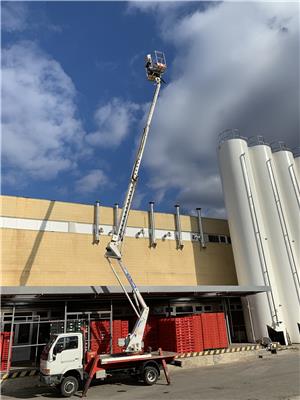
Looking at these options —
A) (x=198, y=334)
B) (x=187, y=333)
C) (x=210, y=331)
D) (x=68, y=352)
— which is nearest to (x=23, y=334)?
(x=187, y=333)

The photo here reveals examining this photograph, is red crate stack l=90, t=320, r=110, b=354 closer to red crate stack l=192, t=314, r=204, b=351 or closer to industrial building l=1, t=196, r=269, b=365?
industrial building l=1, t=196, r=269, b=365

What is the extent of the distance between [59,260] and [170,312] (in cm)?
951

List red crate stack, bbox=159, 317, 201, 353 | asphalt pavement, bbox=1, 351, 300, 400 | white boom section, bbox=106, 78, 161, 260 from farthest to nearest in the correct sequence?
red crate stack, bbox=159, 317, 201, 353 < white boom section, bbox=106, 78, 161, 260 < asphalt pavement, bbox=1, 351, 300, 400

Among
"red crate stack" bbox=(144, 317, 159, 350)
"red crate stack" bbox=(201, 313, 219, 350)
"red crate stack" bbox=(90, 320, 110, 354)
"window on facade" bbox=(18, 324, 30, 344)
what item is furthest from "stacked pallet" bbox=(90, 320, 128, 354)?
"window on facade" bbox=(18, 324, 30, 344)

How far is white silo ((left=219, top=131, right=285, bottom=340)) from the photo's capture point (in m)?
25.7

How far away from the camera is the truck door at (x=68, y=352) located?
1314 centimetres

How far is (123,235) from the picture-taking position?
61.1 feet

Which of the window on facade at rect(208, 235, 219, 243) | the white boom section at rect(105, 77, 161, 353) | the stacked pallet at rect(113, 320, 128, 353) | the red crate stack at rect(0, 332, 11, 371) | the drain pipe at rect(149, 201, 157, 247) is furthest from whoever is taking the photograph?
the window on facade at rect(208, 235, 219, 243)

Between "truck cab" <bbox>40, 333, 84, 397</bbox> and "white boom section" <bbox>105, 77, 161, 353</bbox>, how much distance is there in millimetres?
2604

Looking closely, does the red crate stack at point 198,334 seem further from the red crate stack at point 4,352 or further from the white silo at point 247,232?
the red crate stack at point 4,352

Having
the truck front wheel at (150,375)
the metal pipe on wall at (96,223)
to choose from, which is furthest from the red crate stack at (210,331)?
the metal pipe on wall at (96,223)

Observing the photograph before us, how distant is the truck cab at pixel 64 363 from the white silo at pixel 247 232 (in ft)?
54.1

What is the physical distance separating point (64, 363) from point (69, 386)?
2.77 ft

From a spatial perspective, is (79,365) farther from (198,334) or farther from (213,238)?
(213,238)
